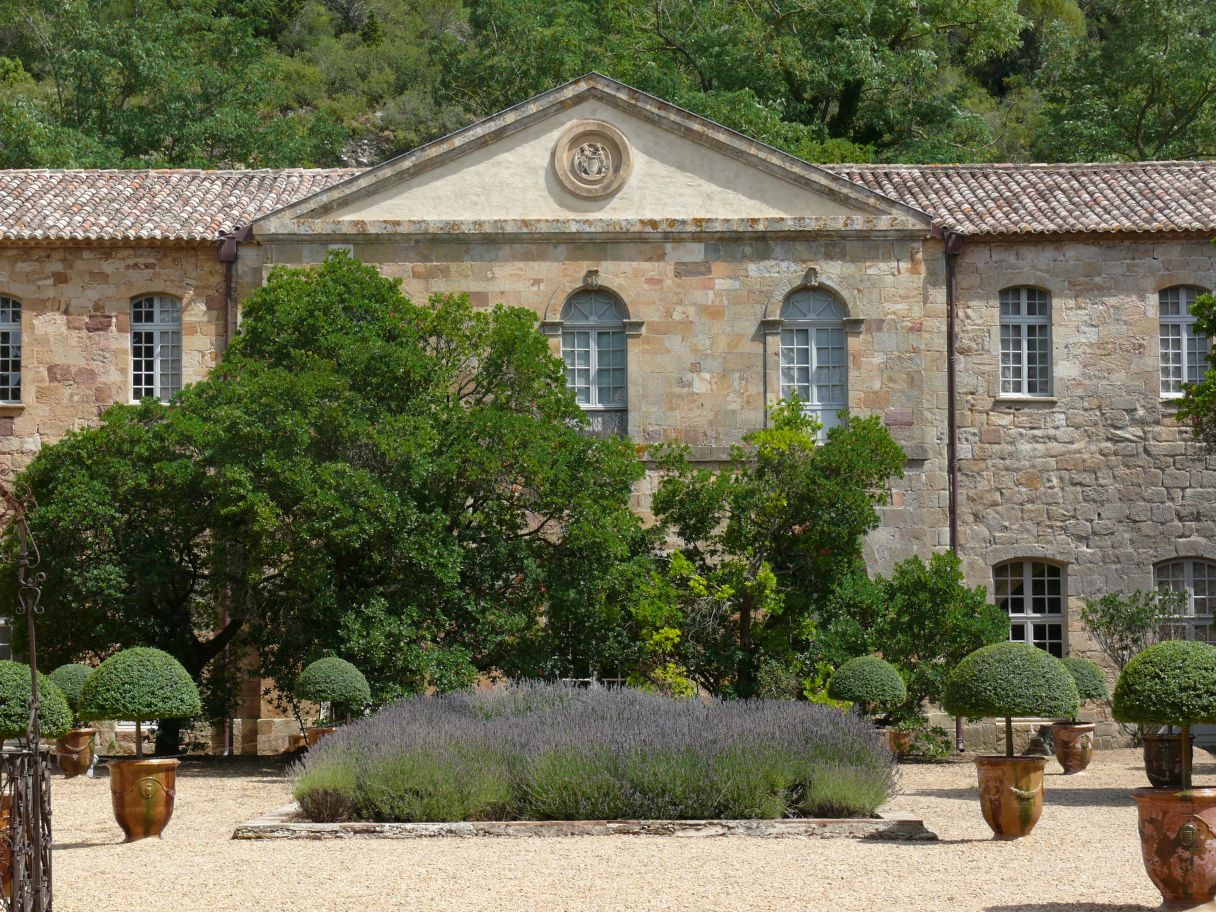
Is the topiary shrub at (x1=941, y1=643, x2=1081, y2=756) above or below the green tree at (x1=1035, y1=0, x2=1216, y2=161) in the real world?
below

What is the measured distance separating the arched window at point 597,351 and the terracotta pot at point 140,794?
11.3 m

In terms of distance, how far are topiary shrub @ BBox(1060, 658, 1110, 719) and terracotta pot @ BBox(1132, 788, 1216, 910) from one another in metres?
Result: 11.5

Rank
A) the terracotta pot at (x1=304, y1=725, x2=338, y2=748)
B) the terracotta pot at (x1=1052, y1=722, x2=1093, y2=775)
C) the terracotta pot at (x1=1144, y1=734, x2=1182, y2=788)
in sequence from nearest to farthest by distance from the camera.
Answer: the terracotta pot at (x1=1144, y1=734, x2=1182, y2=788)
the terracotta pot at (x1=304, y1=725, x2=338, y2=748)
the terracotta pot at (x1=1052, y1=722, x2=1093, y2=775)

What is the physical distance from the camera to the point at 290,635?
64.4 ft

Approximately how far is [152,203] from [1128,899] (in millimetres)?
18184

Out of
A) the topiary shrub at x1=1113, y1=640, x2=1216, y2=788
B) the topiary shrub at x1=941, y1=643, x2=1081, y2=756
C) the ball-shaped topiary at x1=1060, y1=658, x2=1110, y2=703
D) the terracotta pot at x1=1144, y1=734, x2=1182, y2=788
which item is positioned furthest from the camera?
the ball-shaped topiary at x1=1060, y1=658, x2=1110, y2=703

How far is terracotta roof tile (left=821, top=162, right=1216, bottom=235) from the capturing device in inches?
926

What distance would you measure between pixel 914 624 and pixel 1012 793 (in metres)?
8.57

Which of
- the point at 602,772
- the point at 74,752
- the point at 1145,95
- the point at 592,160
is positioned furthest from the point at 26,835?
the point at 1145,95

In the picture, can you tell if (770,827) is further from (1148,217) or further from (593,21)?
(593,21)

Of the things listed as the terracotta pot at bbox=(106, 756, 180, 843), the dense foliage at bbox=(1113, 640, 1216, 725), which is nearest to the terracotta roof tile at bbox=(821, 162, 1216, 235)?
the dense foliage at bbox=(1113, 640, 1216, 725)

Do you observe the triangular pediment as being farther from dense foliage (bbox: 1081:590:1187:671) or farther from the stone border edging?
the stone border edging

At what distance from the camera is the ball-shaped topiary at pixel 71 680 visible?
1842 centimetres

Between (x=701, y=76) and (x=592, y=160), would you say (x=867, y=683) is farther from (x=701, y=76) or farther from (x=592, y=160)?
(x=701, y=76)
